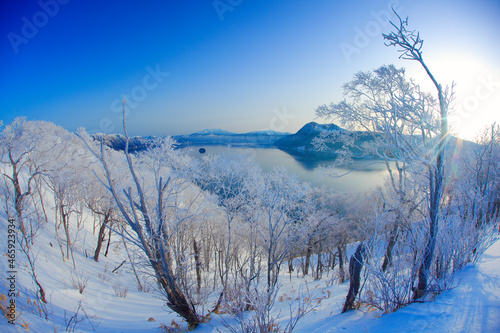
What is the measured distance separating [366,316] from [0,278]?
897 centimetres

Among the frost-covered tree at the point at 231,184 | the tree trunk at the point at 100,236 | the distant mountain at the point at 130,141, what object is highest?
the distant mountain at the point at 130,141

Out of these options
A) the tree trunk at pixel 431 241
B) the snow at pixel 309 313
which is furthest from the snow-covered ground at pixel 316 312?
the tree trunk at pixel 431 241

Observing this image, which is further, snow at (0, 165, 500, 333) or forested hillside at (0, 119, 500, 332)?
forested hillside at (0, 119, 500, 332)

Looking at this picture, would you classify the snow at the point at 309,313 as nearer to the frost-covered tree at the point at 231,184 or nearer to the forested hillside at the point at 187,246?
the forested hillside at the point at 187,246

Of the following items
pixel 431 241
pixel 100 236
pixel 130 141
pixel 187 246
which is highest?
pixel 130 141

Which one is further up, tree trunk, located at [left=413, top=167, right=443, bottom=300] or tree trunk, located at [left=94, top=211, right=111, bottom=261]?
tree trunk, located at [left=413, top=167, right=443, bottom=300]

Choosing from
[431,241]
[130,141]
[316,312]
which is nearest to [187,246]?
[130,141]

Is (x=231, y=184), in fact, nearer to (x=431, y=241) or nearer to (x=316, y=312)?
(x=316, y=312)

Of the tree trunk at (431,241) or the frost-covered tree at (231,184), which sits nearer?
the tree trunk at (431,241)

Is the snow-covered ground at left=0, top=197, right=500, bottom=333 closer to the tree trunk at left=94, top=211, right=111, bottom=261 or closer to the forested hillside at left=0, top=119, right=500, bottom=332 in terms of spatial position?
the forested hillside at left=0, top=119, right=500, bottom=332

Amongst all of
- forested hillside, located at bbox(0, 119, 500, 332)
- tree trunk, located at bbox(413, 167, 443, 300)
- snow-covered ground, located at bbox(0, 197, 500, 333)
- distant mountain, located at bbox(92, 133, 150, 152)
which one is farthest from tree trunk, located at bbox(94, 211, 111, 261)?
tree trunk, located at bbox(413, 167, 443, 300)

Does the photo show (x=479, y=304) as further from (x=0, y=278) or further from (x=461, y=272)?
(x=0, y=278)

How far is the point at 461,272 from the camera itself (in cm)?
388

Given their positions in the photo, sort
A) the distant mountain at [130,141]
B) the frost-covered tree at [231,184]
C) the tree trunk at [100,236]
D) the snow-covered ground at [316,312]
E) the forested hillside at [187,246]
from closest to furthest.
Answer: the snow-covered ground at [316,312] → the forested hillside at [187,246] → the distant mountain at [130,141] → the frost-covered tree at [231,184] → the tree trunk at [100,236]
